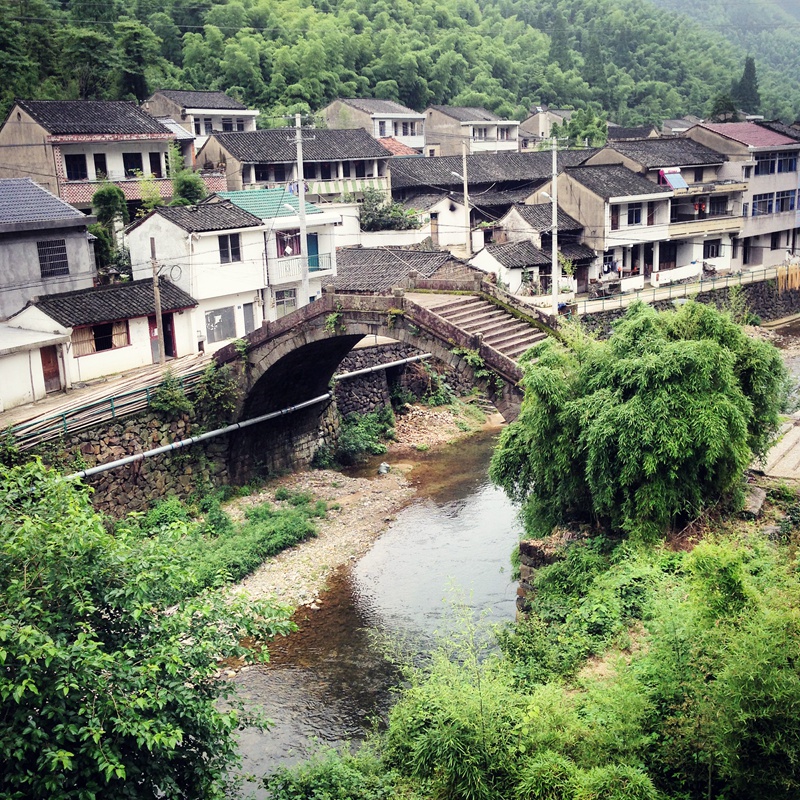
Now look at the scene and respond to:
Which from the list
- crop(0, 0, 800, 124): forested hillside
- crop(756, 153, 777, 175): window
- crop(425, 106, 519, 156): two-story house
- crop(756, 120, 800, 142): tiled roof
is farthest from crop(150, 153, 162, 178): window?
crop(756, 120, 800, 142): tiled roof

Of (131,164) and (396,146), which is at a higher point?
(131,164)

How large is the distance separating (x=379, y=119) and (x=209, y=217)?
36.1m

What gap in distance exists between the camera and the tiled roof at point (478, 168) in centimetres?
5497

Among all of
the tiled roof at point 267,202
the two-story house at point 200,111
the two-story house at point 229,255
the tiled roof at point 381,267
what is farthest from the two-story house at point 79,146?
the two-story house at point 200,111

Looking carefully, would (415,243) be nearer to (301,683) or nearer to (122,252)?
(122,252)

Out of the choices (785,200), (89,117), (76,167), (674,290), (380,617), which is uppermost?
(89,117)

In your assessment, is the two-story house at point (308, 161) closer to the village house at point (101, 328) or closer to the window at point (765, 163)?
the village house at point (101, 328)

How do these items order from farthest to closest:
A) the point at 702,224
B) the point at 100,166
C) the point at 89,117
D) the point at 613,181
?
the point at 702,224, the point at 613,181, the point at 100,166, the point at 89,117

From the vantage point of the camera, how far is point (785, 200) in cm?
6031

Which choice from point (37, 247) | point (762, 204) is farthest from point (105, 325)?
point (762, 204)

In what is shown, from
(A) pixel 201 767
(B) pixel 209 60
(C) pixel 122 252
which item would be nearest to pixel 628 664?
(A) pixel 201 767

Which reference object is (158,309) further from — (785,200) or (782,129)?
(782,129)

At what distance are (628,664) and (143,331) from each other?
22934 millimetres

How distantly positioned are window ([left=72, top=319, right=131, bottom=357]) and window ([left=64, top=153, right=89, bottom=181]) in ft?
36.2
